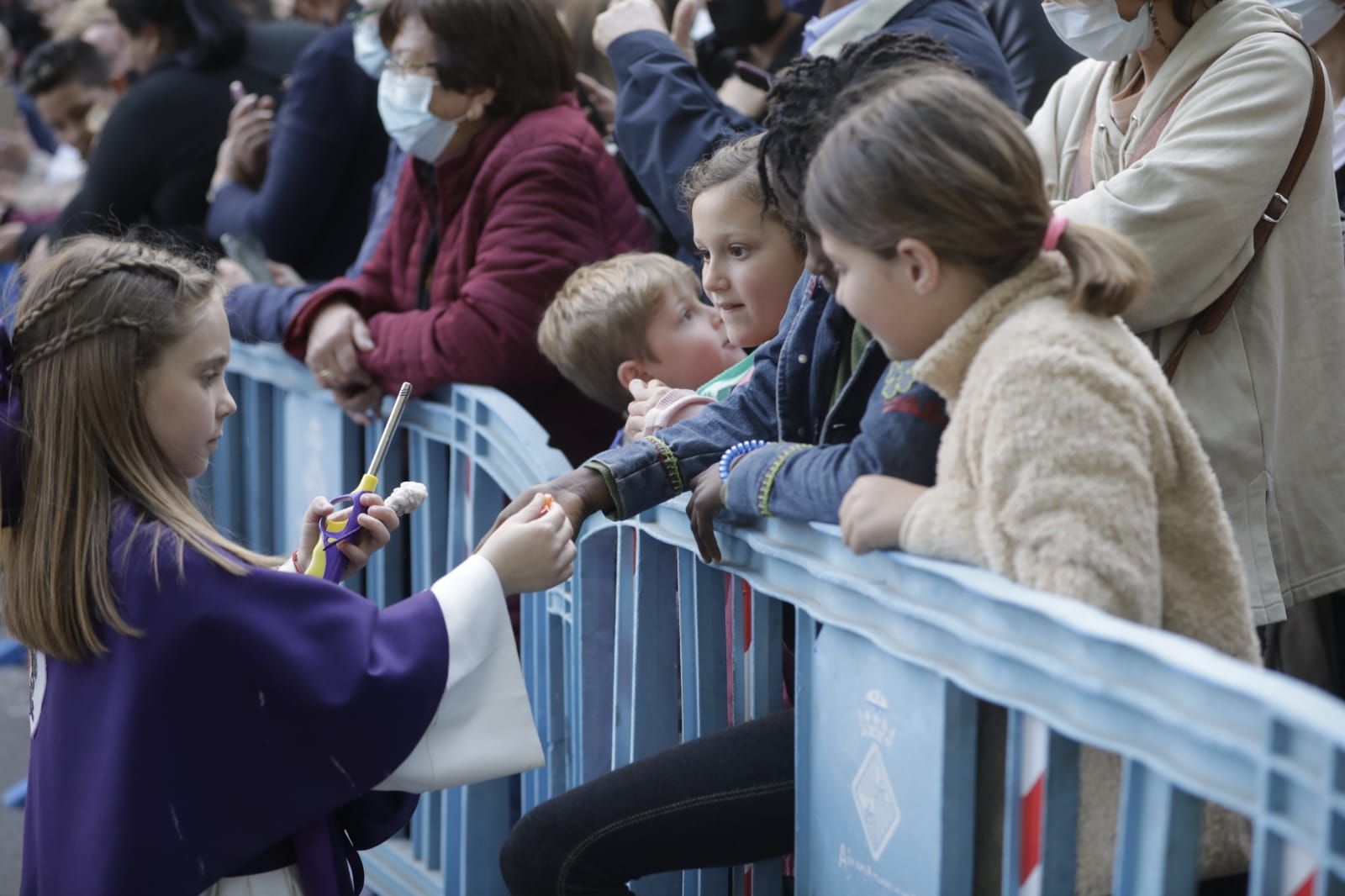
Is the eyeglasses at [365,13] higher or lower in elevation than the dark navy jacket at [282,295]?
higher

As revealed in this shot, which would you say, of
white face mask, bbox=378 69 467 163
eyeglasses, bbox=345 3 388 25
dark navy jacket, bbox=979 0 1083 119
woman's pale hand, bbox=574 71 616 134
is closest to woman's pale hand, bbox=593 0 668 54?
white face mask, bbox=378 69 467 163

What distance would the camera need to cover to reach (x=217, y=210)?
15.7 feet

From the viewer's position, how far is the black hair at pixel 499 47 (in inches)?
146

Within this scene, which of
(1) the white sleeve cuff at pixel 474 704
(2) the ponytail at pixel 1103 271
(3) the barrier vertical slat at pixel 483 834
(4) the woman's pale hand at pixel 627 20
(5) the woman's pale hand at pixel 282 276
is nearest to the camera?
(2) the ponytail at pixel 1103 271

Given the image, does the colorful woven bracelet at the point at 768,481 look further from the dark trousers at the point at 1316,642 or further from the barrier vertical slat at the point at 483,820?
the barrier vertical slat at the point at 483,820

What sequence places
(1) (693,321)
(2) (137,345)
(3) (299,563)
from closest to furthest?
(2) (137,345) < (3) (299,563) < (1) (693,321)

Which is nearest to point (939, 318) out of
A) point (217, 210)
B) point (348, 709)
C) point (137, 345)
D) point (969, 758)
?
point (969, 758)

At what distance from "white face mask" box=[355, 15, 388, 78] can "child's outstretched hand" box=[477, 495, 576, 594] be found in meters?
2.10

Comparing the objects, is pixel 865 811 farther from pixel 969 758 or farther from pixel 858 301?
pixel 858 301

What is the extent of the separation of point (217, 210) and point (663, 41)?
1.94m

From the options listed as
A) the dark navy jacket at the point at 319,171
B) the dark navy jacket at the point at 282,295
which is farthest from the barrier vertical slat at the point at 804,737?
the dark navy jacket at the point at 319,171

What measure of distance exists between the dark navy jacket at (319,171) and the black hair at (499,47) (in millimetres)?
681

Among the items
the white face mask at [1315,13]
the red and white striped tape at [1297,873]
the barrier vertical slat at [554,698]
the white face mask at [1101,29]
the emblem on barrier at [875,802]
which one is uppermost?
the white face mask at [1315,13]

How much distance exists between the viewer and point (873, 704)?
6.47 ft
